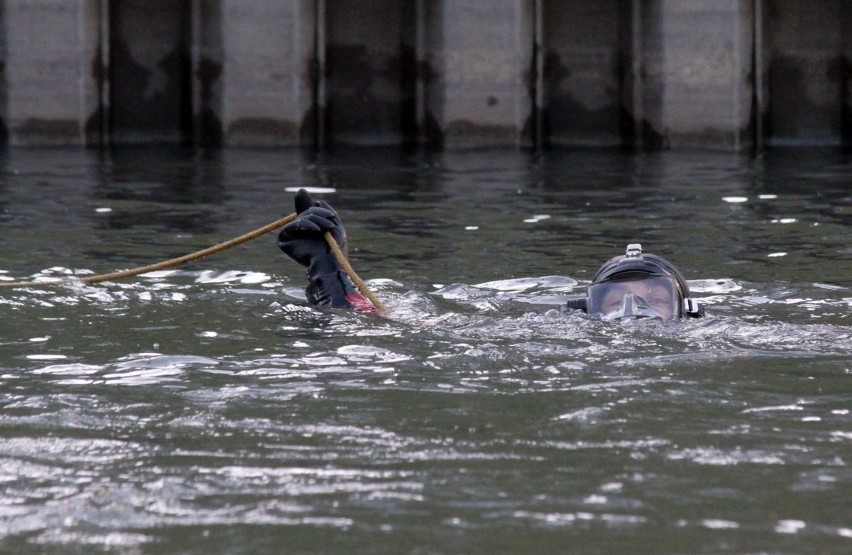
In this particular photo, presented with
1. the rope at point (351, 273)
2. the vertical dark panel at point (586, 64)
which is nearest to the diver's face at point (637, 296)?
the rope at point (351, 273)

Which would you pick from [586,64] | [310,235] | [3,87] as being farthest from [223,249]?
[586,64]

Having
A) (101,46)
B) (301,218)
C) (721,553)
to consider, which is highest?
(101,46)

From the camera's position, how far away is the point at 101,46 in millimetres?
18297

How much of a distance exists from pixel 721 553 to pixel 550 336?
3154 millimetres

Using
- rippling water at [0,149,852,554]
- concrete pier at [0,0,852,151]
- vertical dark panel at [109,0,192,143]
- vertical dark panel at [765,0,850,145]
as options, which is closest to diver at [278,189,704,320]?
rippling water at [0,149,852,554]

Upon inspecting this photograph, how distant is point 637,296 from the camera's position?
7555 millimetres

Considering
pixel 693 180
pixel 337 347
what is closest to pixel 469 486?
pixel 337 347

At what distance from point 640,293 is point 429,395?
6.81ft

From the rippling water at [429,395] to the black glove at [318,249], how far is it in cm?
26

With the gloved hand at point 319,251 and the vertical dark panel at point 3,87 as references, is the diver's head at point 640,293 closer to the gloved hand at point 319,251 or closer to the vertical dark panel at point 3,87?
the gloved hand at point 319,251

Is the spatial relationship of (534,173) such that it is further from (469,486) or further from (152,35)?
(469,486)

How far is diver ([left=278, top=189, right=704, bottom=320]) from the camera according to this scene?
296 inches

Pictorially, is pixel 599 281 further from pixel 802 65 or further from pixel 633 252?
pixel 802 65

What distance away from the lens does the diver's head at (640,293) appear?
746 cm
